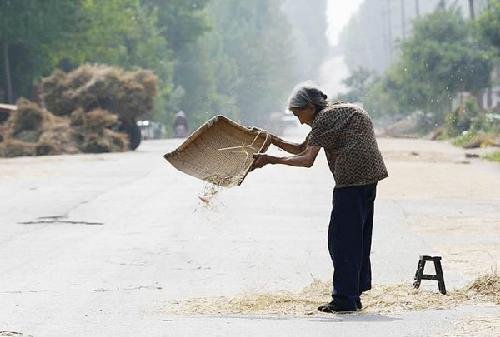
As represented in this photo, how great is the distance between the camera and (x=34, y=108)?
49.3 metres

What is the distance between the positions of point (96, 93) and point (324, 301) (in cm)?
4271

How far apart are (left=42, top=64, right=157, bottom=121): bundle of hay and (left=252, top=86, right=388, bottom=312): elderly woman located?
4225 centimetres

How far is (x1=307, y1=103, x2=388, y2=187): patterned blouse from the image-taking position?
10.7 m

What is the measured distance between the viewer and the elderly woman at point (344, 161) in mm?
10664

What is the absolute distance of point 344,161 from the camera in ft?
35.2

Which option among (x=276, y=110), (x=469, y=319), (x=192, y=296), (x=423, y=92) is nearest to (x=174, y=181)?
(x=192, y=296)

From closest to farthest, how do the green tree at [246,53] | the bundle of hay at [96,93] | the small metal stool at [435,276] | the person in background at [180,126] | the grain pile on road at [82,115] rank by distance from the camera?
the small metal stool at [435,276] < the grain pile on road at [82,115] < the bundle of hay at [96,93] < the person in background at [180,126] < the green tree at [246,53]

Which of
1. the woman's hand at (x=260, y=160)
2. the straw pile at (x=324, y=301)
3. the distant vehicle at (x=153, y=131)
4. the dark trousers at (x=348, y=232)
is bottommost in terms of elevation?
the distant vehicle at (x=153, y=131)

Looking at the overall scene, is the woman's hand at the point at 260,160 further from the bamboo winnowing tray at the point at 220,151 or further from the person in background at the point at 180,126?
the person in background at the point at 180,126

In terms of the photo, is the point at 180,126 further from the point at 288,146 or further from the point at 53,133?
the point at 288,146

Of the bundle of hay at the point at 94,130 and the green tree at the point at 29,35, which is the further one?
the green tree at the point at 29,35

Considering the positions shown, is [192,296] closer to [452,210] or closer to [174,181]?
[452,210]

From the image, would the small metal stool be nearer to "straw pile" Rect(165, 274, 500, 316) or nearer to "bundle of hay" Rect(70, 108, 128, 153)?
"straw pile" Rect(165, 274, 500, 316)

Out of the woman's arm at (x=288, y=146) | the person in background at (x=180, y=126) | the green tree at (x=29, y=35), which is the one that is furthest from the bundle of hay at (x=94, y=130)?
the person in background at (x=180, y=126)
